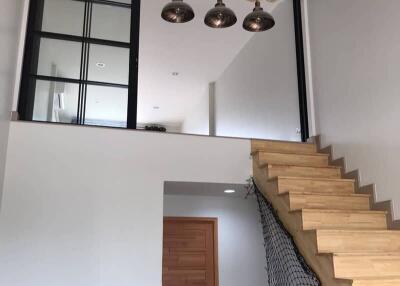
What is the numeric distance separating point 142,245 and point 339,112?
246 centimetres

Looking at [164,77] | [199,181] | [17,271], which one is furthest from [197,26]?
[17,271]

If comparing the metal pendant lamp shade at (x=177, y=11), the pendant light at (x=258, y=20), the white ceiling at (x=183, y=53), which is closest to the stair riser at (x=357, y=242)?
the pendant light at (x=258, y=20)

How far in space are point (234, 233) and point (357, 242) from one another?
9.51 feet

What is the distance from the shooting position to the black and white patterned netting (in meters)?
3.62

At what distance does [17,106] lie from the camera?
4047 millimetres

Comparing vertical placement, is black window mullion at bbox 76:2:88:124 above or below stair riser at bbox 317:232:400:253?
above

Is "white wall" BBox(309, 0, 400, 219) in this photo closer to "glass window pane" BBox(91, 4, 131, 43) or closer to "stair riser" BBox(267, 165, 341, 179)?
"stair riser" BBox(267, 165, 341, 179)

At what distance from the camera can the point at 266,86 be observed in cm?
615

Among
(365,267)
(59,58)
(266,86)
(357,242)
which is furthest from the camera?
(266,86)

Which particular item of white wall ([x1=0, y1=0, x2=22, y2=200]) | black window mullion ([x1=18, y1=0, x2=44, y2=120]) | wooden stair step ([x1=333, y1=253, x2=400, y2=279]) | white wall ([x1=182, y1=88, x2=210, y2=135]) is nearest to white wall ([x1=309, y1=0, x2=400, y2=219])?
wooden stair step ([x1=333, y1=253, x2=400, y2=279])

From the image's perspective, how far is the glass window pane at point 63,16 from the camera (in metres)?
4.45

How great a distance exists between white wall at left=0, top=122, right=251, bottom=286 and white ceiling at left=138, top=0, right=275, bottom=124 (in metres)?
2.61

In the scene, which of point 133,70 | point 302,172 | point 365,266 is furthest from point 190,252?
point 365,266

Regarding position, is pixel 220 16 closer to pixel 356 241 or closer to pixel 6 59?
pixel 6 59
